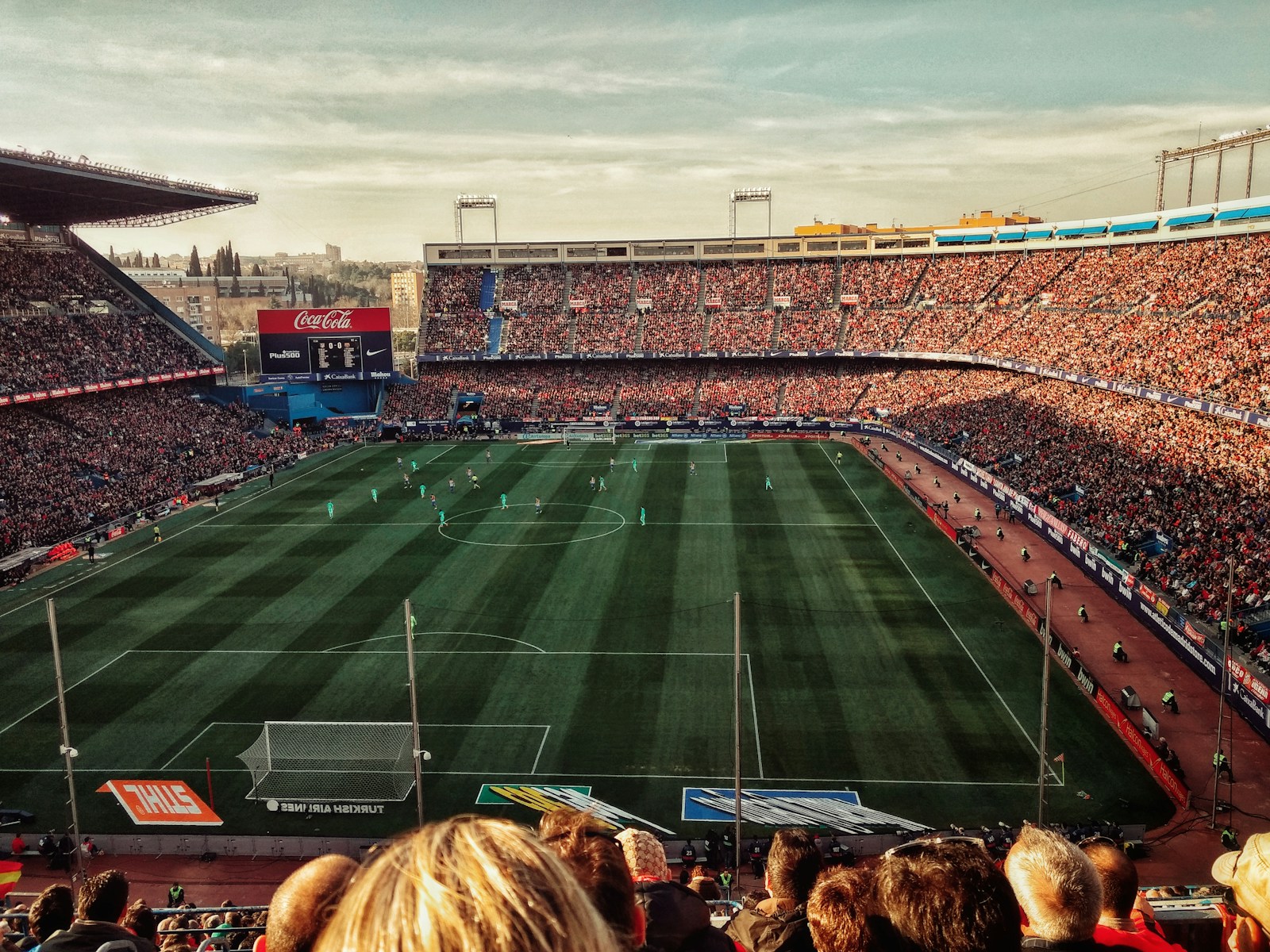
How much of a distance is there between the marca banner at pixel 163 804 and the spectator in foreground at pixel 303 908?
20.9 m

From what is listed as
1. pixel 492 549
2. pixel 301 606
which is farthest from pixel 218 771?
pixel 492 549

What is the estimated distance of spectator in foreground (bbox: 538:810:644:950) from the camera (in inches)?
144

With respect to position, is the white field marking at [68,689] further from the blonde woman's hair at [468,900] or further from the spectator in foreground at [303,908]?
the blonde woman's hair at [468,900]

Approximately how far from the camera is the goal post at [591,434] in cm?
7712

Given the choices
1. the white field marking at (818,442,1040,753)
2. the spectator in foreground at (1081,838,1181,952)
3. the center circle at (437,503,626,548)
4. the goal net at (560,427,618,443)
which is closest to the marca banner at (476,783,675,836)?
the white field marking at (818,442,1040,753)

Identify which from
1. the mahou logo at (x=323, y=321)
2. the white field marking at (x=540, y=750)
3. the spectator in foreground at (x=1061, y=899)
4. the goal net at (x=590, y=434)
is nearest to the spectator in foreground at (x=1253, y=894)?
the spectator in foreground at (x=1061, y=899)

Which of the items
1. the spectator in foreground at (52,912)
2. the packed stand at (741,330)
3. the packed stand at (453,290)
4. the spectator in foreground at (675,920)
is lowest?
the spectator in foreground at (52,912)

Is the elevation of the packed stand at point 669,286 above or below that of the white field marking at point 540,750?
above

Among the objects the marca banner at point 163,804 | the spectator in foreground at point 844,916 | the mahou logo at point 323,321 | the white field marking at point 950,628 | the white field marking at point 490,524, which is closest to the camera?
the spectator in foreground at point 844,916

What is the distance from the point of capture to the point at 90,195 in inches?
2357

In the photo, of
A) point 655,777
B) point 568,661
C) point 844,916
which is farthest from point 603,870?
point 568,661

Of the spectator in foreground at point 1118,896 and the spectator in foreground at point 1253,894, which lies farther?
the spectator in foreground at point 1118,896

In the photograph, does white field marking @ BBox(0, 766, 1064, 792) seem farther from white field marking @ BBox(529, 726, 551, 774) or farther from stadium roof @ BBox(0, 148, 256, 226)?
stadium roof @ BBox(0, 148, 256, 226)

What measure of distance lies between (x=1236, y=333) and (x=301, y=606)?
48.1 m
